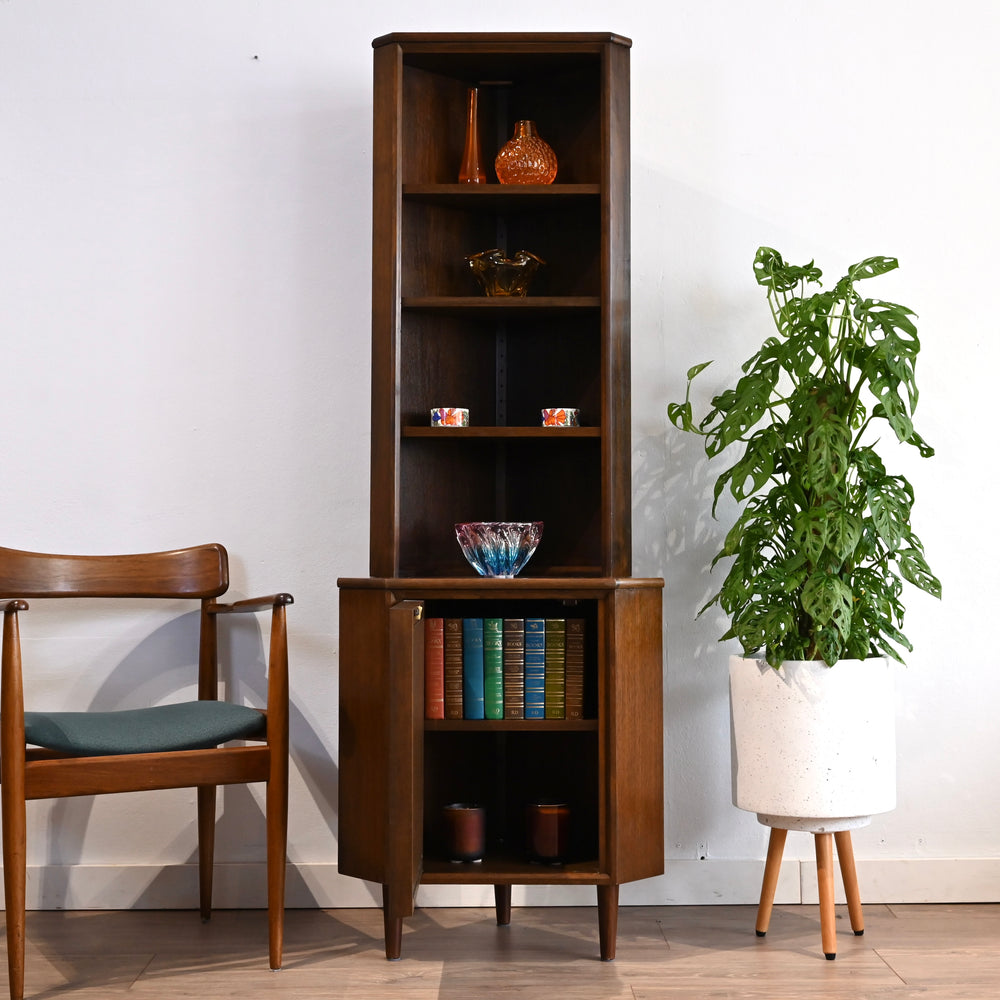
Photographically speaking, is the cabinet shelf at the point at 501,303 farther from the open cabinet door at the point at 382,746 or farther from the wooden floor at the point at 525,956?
the wooden floor at the point at 525,956

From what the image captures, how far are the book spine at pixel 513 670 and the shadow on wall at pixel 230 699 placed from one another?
57 centimetres

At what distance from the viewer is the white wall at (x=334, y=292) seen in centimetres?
251

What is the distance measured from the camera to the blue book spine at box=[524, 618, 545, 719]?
84.6 inches

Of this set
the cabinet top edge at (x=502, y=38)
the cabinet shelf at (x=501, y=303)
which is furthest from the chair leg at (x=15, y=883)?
the cabinet top edge at (x=502, y=38)

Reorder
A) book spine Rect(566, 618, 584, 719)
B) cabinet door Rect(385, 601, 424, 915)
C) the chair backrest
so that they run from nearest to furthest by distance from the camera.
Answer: cabinet door Rect(385, 601, 424, 915) → book spine Rect(566, 618, 584, 719) → the chair backrest

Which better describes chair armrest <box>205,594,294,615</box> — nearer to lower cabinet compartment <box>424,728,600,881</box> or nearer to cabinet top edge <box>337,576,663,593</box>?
cabinet top edge <box>337,576,663,593</box>

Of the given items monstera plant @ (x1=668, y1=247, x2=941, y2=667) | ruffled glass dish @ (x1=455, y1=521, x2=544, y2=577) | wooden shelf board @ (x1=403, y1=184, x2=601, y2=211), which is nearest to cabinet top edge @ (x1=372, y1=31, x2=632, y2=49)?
wooden shelf board @ (x1=403, y1=184, x2=601, y2=211)

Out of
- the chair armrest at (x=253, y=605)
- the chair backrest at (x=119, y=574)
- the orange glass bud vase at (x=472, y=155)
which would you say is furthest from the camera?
the orange glass bud vase at (x=472, y=155)

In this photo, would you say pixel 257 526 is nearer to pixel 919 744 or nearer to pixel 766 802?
pixel 766 802

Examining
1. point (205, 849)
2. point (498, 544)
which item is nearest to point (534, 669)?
point (498, 544)

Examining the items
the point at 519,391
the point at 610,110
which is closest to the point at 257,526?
the point at 519,391

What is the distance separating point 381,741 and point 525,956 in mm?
522

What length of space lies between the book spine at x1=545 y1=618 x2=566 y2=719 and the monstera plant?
1.13ft

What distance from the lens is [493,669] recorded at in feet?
7.07
